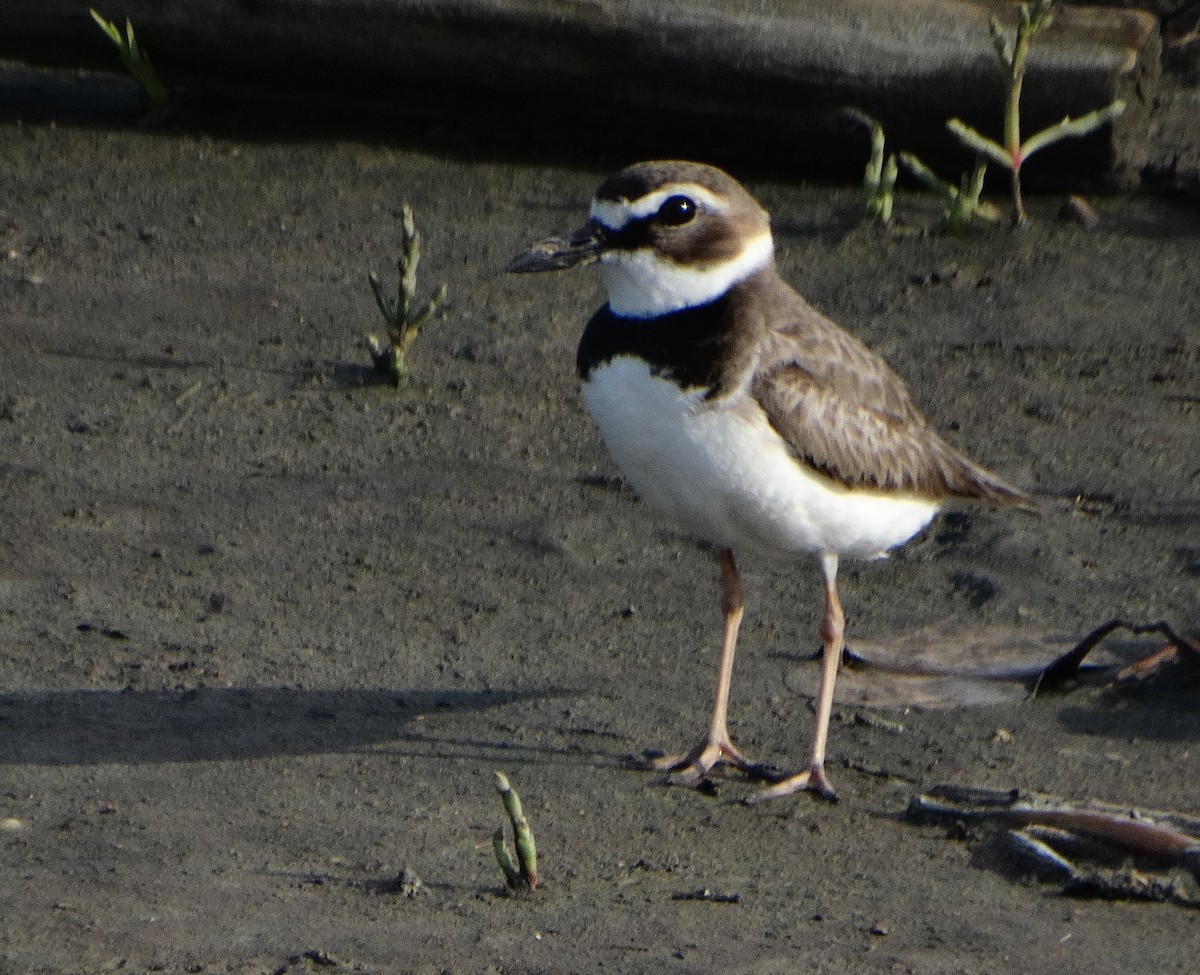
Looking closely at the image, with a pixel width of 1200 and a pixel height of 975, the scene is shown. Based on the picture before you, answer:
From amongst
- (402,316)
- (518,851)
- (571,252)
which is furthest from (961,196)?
(518,851)

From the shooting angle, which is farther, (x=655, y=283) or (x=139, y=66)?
(x=139, y=66)

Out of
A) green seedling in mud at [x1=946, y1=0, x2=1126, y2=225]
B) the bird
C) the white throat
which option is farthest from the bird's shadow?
green seedling in mud at [x1=946, y1=0, x2=1126, y2=225]

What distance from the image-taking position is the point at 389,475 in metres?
7.76

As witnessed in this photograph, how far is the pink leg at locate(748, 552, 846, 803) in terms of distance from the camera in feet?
19.1

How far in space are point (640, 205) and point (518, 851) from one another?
1.94 m

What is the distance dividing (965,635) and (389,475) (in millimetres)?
2330

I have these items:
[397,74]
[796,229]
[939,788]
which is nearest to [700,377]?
[939,788]

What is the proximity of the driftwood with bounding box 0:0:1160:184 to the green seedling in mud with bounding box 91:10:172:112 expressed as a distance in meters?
0.08

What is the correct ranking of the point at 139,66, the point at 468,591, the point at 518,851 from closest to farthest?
the point at 518,851
the point at 468,591
the point at 139,66

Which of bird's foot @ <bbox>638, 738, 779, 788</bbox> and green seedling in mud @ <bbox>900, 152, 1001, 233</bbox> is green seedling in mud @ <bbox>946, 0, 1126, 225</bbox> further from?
bird's foot @ <bbox>638, 738, 779, 788</bbox>

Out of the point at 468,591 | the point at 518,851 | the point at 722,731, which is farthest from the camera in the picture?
the point at 468,591

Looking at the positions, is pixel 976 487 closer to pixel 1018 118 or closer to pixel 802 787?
pixel 802 787

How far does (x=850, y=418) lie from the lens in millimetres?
6117

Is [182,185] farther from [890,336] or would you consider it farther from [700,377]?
[700,377]
